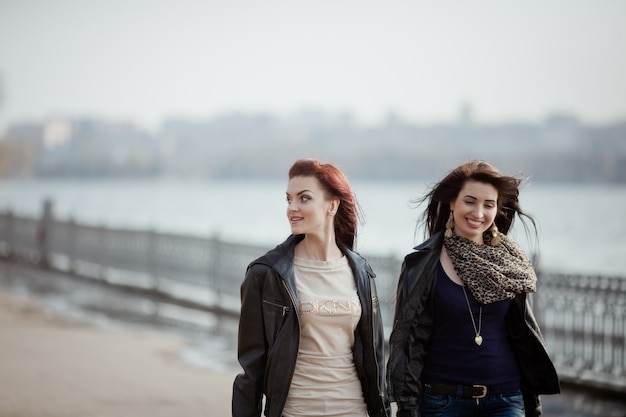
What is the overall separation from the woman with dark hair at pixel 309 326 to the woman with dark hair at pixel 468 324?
0.61 feet

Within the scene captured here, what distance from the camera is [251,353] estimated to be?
367 centimetres

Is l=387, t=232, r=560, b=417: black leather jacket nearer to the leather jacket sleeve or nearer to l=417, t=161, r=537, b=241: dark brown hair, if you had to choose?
l=417, t=161, r=537, b=241: dark brown hair

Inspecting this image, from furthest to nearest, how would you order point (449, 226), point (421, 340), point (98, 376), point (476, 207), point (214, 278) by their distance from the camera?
point (214, 278) → point (98, 376) → point (449, 226) → point (476, 207) → point (421, 340)

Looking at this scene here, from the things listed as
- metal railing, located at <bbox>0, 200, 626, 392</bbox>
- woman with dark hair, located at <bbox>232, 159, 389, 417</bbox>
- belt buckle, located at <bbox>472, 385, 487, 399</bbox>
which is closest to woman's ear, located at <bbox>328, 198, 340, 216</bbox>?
woman with dark hair, located at <bbox>232, 159, 389, 417</bbox>

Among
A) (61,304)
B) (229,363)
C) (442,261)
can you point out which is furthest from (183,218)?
(442,261)

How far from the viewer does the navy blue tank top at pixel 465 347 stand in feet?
12.7

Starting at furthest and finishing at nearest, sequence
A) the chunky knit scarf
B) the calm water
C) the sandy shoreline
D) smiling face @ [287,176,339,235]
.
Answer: the calm water, the sandy shoreline, the chunky knit scarf, smiling face @ [287,176,339,235]

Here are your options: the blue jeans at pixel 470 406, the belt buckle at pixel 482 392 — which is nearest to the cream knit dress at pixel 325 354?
the blue jeans at pixel 470 406

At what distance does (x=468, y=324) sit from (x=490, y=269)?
282 mm

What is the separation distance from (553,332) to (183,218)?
7349cm

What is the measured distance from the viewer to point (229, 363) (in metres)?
9.79

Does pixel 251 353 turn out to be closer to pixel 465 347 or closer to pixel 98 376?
pixel 465 347

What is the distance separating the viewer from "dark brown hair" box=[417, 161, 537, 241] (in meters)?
4.10

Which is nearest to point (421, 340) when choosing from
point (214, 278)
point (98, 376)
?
point (98, 376)
